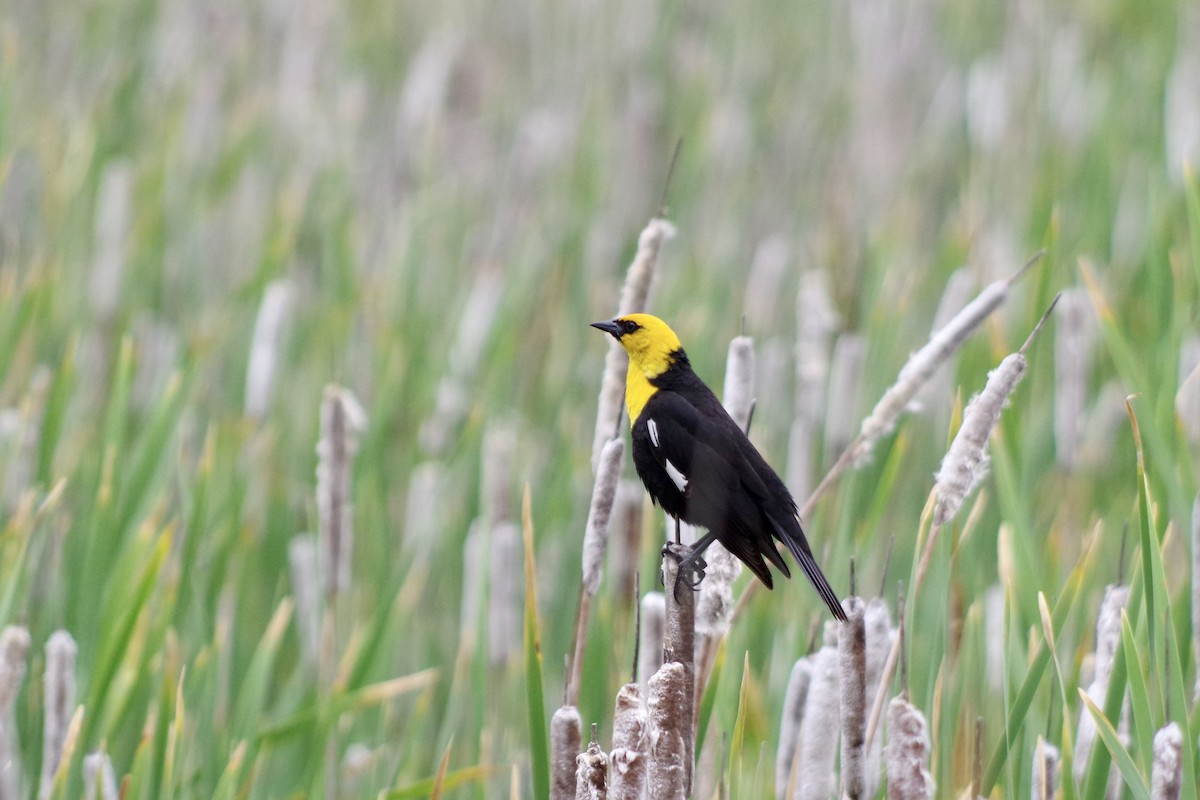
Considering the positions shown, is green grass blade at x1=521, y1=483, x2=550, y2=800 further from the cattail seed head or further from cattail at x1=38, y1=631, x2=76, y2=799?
cattail at x1=38, y1=631, x2=76, y2=799

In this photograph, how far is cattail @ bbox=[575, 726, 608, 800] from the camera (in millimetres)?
972

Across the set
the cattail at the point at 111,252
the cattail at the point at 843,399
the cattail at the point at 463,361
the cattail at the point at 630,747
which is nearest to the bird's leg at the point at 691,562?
the cattail at the point at 630,747

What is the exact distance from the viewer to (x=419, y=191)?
3279mm

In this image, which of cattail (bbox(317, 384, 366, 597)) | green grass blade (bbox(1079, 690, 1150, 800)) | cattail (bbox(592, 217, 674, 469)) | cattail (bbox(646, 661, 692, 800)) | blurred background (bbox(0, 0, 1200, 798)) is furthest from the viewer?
blurred background (bbox(0, 0, 1200, 798))

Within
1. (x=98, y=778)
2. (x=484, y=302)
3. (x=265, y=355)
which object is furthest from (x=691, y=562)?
(x=484, y=302)

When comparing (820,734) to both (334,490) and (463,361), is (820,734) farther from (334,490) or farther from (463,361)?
(463,361)

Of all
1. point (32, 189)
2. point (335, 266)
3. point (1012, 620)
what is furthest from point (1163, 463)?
point (32, 189)

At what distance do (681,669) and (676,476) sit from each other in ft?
1.02

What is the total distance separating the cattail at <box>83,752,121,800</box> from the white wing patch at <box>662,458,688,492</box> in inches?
27.1

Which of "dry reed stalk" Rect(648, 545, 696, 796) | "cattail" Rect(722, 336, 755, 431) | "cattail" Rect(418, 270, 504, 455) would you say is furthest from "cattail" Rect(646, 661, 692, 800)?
"cattail" Rect(418, 270, 504, 455)

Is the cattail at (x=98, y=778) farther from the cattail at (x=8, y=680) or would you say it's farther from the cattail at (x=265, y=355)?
the cattail at (x=265, y=355)

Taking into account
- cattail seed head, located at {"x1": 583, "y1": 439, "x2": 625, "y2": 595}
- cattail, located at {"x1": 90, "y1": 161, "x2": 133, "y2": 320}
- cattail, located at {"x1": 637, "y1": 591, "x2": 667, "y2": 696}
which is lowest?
cattail, located at {"x1": 637, "y1": 591, "x2": 667, "y2": 696}

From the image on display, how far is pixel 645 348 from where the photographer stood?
136 cm

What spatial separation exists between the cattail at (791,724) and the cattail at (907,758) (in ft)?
1.10
